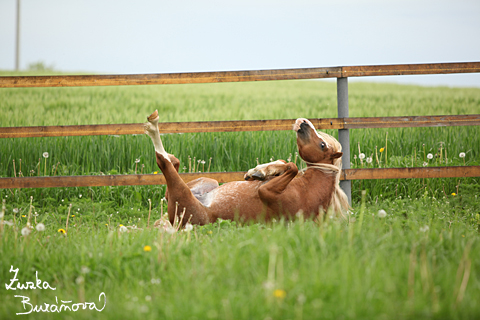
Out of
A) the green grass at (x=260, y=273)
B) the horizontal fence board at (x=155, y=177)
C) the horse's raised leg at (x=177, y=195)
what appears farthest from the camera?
the horizontal fence board at (x=155, y=177)

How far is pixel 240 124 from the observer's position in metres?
4.11

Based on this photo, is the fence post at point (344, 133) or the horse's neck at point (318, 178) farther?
the fence post at point (344, 133)

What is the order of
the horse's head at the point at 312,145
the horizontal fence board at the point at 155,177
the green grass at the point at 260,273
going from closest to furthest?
the green grass at the point at 260,273 → the horse's head at the point at 312,145 → the horizontal fence board at the point at 155,177

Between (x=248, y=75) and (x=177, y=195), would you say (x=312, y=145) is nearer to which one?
(x=177, y=195)

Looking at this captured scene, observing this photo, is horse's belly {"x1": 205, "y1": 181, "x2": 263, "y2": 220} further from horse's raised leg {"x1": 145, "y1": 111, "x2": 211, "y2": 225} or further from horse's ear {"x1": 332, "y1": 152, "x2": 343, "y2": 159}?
horse's ear {"x1": 332, "y1": 152, "x2": 343, "y2": 159}

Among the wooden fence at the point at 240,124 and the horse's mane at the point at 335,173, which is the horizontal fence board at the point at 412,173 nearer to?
the wooden fence at the point at 240,124

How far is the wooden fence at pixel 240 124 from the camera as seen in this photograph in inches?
158

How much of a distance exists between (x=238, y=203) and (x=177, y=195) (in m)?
0.46

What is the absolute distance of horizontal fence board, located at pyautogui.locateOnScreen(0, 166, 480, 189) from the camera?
157 inches

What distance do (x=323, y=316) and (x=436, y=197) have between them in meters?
3.92

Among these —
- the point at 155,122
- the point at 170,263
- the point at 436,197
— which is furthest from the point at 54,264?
the point at 436,197

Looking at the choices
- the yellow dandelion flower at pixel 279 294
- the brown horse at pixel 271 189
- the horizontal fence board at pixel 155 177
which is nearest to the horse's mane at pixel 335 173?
the brown horse at pixel 271 189

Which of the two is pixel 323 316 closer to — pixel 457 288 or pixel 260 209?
pixel 457 288

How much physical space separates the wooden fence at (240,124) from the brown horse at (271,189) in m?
0.94
